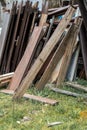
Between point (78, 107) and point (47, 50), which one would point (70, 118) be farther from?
point (47, 50)

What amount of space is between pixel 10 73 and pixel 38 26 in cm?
134

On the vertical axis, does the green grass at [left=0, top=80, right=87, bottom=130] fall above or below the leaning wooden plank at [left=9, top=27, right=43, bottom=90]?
below

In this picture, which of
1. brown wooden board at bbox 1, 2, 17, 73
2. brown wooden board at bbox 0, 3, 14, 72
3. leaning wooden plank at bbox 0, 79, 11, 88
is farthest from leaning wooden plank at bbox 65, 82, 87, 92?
brown wooden board at bbox 0, 3, 14, 72

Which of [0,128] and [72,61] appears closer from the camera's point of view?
[0,128]

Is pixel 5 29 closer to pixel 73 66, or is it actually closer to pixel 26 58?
pixel 26 58

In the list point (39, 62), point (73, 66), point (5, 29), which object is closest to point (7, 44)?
point (5, 29)

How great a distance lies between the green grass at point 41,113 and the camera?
4539 millimetres

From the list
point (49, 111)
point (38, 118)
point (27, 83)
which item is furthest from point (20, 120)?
point (27, 83)

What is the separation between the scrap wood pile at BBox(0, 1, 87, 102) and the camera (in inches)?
267

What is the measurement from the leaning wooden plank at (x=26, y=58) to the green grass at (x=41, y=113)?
66 centimetres

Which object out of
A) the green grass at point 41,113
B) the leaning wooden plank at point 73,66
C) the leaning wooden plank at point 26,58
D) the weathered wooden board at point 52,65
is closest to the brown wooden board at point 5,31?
the leaning wooden plank at point 26,58

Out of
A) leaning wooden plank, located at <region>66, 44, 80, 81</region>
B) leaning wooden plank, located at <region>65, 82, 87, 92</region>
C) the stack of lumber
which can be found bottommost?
leaning wooden plank, located at <region>65, 82, 87, 92</region>

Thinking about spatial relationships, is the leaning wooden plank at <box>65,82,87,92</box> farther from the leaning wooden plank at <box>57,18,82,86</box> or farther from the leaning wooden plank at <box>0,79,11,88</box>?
the leaning wooden plank at <box>0,79,11,88</box>

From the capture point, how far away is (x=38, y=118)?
4883mm
